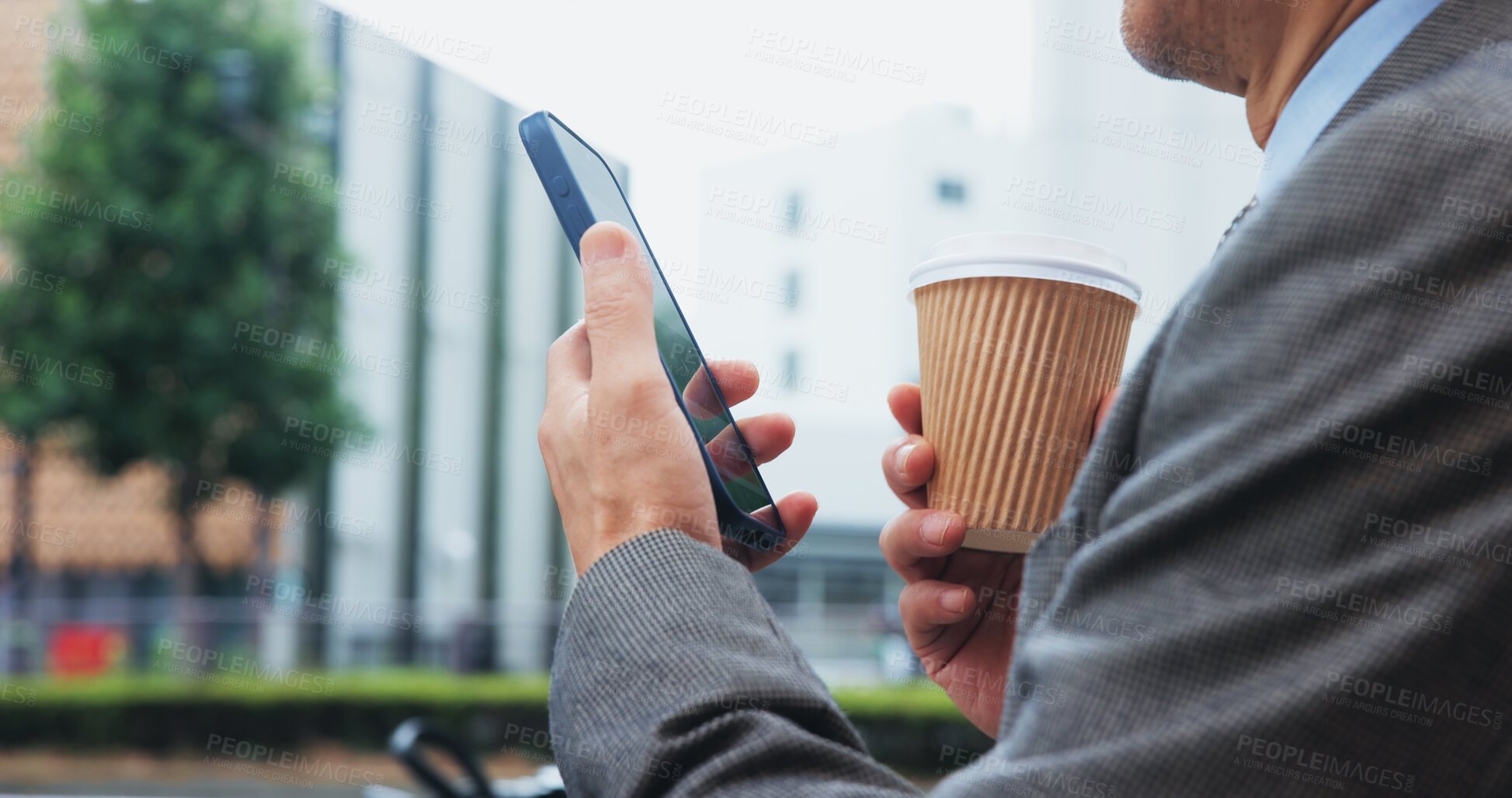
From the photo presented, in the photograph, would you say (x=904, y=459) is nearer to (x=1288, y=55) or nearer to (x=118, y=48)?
(x=1288, y=55)

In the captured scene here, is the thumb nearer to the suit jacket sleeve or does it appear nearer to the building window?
the suit jacket sleeve

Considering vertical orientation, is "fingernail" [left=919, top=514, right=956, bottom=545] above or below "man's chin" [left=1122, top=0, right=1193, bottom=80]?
below

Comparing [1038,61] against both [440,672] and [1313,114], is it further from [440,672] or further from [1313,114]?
[1313,114]

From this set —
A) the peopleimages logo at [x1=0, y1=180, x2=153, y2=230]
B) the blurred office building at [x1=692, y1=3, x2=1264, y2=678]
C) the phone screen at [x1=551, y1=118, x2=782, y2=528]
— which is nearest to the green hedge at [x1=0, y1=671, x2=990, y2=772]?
the blurred office building at [x1=692, y1=3, x2=1264, y2=678]

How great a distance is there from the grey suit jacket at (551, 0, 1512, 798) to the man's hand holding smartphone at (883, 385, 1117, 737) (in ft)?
0.91

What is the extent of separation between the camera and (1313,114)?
1.69 ft

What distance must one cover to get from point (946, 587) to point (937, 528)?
89mm

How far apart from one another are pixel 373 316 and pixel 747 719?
8.51 m

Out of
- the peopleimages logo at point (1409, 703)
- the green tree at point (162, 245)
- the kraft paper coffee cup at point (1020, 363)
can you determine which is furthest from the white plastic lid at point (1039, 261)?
the green tree at point (162, 245)

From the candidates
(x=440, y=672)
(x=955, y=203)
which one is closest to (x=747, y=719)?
(x=440, y=672)

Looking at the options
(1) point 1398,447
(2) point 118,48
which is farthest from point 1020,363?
(2) point 118,48

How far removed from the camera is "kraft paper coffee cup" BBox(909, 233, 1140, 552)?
0.63 metres

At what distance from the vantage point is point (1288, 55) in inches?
23.0

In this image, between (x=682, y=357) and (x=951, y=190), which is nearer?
(x=682, y=357)
